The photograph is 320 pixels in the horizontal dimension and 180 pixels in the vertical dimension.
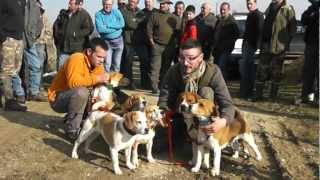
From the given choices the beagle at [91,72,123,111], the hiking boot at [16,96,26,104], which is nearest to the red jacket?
the hiking boot at [16,96,26,104]

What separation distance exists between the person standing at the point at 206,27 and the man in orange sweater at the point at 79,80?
459 centimetres

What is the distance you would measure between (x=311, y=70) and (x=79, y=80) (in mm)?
4478

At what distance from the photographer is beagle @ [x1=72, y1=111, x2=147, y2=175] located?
537 cm

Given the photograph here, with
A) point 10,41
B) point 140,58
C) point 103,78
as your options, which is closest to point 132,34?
point 140,58

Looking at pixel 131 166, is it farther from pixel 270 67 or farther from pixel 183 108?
pixel 270 67

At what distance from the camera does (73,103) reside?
666 cm

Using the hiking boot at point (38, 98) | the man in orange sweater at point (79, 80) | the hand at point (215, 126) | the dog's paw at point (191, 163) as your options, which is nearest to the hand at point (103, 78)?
the man in orange sweater at point (79, 80)

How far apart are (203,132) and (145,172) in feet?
2.54

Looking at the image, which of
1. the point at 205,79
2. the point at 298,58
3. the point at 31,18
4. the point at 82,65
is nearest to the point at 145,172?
the point at 205,79

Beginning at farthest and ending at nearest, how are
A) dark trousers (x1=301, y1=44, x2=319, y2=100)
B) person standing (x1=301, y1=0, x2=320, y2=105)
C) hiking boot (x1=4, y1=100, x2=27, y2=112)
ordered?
dark trousers (x1=301, y1=44, x2=319, y2=100) → person standing (x1=301, y1=0, x2=320, y2=105) → hiking boot (x1=4, y1=100, x2=27, y2=112)

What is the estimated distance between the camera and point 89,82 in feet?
21.6

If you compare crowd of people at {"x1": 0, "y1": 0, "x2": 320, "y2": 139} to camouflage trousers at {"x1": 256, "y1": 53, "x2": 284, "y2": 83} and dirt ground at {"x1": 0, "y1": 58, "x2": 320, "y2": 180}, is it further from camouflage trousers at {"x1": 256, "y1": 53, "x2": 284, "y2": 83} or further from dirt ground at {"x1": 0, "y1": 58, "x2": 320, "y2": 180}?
dirt ground at {"x1": 0, "y1": 58, "x2": 320, "y2": 180}

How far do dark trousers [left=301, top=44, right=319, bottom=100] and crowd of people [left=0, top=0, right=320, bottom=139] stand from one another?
0.02 meters

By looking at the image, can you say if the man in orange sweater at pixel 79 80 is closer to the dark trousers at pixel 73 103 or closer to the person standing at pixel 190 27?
the dark trousers at pixel 73 103
